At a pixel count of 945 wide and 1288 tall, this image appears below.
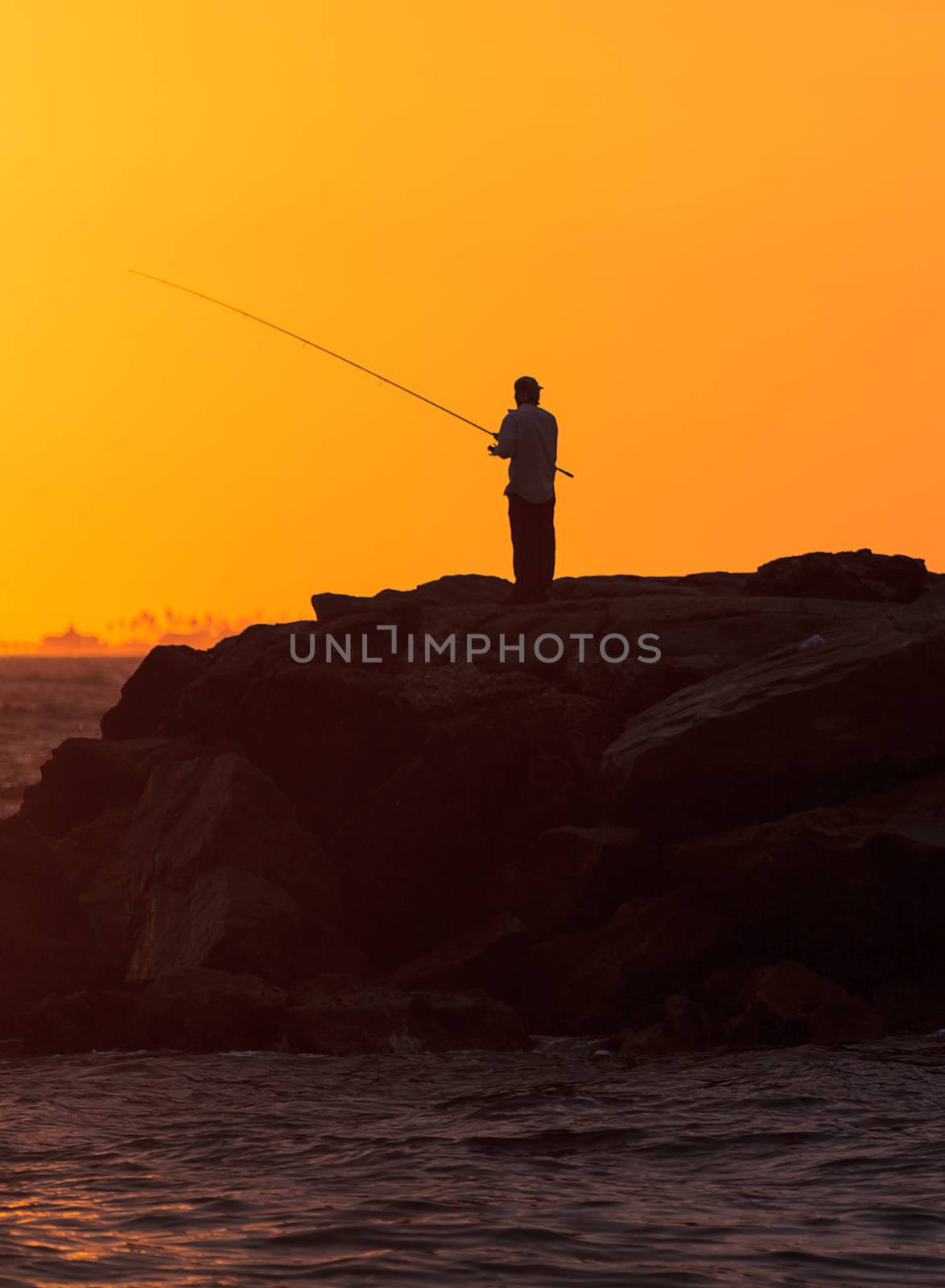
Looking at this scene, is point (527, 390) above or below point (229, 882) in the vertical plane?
above

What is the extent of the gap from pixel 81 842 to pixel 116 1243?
379 inches

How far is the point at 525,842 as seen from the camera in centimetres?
1529

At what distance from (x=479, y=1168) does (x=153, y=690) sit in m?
11.4

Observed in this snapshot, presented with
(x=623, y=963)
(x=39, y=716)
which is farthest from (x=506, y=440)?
(x=39, y=716)

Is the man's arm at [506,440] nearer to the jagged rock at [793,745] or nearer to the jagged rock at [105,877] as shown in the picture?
the jagged rock at [793,745]

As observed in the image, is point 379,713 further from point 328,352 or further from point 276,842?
point 328,352

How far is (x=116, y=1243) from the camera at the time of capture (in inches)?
324

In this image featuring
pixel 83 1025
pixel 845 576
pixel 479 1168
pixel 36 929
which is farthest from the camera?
pixel 845 576

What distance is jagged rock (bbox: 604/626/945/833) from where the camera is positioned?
1420 cm

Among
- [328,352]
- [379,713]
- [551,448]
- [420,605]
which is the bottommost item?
[379,713]

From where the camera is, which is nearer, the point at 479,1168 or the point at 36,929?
the point at 479,1168

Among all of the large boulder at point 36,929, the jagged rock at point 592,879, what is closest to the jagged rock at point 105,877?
the large boulder at point 36,929

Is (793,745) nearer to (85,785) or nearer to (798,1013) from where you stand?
(798,1013)

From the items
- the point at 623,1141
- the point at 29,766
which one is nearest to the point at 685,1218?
the point at 623,1141
